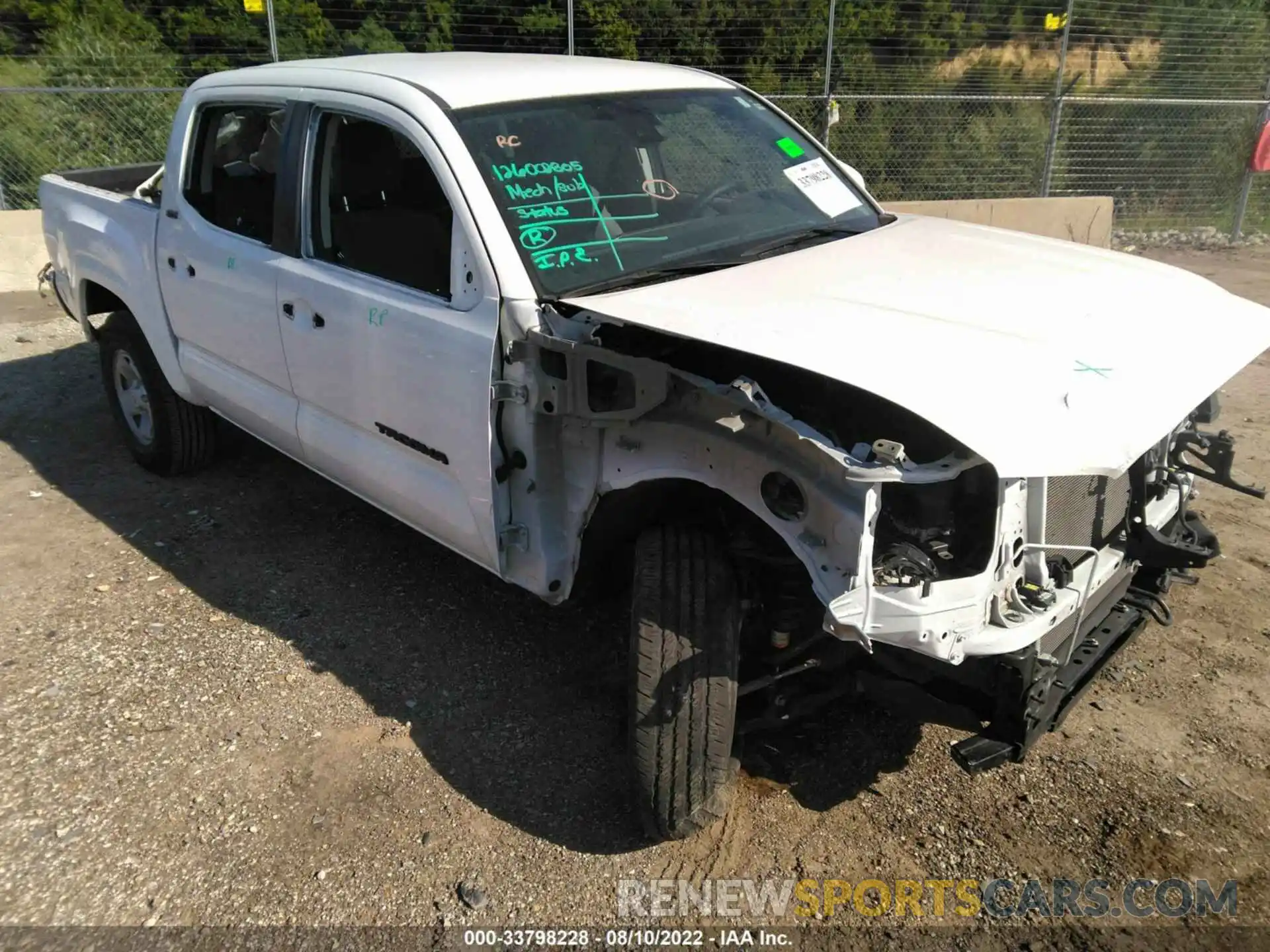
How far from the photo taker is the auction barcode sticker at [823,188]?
380cm

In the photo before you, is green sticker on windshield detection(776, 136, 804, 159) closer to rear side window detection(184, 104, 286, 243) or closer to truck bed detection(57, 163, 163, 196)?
rear side window detection(184, 104, 286, 243)

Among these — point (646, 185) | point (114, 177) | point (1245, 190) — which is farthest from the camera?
point (1245, 190)

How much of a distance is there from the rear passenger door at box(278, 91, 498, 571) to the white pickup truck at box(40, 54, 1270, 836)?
0.01 metres

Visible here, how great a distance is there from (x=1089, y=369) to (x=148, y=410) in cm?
444

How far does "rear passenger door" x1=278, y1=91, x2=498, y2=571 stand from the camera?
3033 mm

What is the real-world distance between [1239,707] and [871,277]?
191cm

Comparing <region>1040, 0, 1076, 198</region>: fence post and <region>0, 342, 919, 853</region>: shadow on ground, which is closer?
<region>0, 342, 919, 853</region>: shadow on ground

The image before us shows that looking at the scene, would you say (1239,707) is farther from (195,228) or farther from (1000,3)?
(1000,3)

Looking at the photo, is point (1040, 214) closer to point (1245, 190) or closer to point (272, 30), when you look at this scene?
point (1245, 190)

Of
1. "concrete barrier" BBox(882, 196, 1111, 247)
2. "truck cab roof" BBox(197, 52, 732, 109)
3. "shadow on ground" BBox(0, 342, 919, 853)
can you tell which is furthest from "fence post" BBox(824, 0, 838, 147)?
"shadow on ground" BBox(0, 342, 919, 853)

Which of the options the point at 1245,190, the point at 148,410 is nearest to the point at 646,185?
the point at 148,410


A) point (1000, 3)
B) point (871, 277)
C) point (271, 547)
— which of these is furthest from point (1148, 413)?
point (1000, 3)

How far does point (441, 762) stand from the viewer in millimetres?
3225

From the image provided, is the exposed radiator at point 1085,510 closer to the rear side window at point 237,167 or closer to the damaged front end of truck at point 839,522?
the damaged front end of truck at point 839,522
